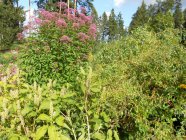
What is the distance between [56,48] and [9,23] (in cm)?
2462

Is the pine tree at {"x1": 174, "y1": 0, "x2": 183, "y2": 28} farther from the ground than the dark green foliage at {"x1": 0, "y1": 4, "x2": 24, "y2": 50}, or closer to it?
farther from the ground

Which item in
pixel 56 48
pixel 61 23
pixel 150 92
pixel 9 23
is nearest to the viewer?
pixel 150 92

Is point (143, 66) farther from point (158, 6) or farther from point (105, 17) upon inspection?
point (105, 17)

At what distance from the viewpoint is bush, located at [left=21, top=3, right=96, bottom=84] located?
638 centimetres

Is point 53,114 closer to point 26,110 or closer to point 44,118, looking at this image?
point 44,118

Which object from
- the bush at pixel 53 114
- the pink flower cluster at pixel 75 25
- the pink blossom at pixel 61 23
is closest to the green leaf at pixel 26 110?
the bush at pixel 53 114

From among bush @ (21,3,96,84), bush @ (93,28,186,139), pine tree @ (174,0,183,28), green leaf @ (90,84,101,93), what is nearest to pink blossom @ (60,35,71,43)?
bush @ (21,3,96,84)

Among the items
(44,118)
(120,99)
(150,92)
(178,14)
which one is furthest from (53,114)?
(178,14)

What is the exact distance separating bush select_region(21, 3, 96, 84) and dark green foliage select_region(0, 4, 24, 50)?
71.3 feet

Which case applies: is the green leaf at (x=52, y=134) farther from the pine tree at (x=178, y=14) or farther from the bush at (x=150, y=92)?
the pine tree at (x=178, y=14)

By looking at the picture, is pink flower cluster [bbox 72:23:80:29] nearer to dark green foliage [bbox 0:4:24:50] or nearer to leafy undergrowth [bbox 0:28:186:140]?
A: leafy undergrowth [bbox 0:28:186:140]

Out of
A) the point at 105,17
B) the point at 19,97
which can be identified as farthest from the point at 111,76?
the point at 105,17

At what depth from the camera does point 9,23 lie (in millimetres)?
29984

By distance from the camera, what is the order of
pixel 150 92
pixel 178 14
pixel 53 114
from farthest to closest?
pixel 178 14 < pixel 150 92 < pixel 53 114
